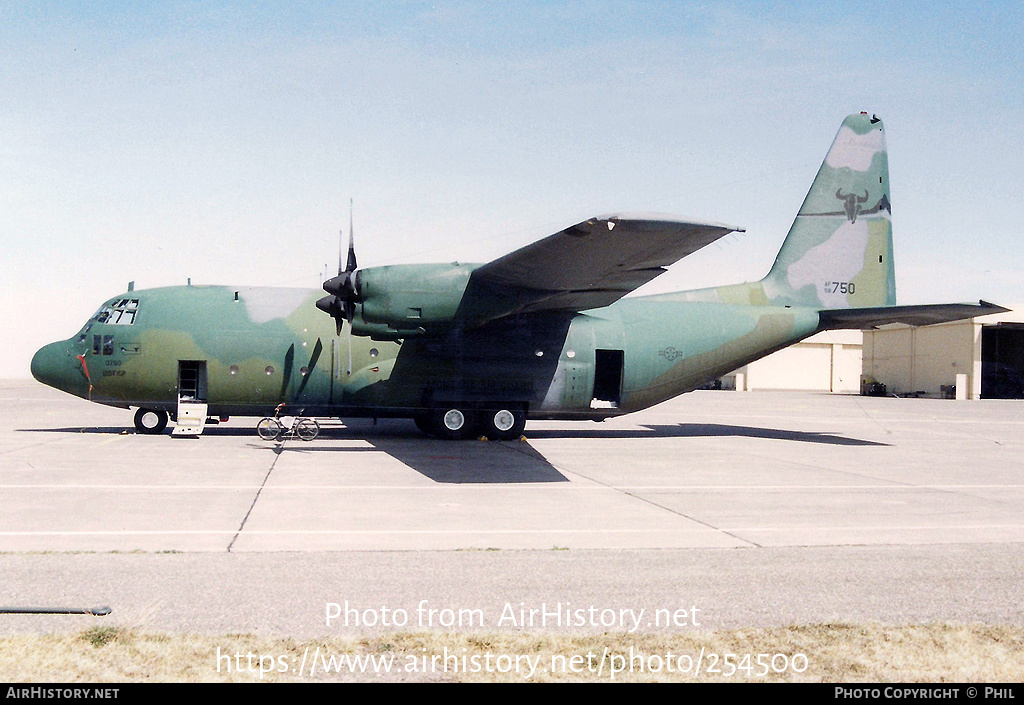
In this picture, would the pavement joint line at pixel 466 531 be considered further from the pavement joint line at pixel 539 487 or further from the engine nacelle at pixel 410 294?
the engine nacelle at pixel 410 294

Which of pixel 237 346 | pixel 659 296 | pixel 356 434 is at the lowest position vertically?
pixel 356 434

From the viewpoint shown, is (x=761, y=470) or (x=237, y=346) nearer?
(x=761, y=470)

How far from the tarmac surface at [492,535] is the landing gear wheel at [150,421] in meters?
1.87

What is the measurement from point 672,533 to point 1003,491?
741cm

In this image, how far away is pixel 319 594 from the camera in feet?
22.5

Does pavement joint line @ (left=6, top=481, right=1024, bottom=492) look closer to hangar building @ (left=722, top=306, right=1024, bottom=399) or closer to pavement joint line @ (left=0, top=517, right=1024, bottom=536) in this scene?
pavement joint line @ (left=0, top=517, right=1024, bottom=536)

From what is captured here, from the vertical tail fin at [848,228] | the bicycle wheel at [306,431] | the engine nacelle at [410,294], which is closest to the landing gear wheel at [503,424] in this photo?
the engine nacelle at [410,294]

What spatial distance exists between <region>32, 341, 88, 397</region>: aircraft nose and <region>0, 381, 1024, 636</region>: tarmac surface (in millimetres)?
2494

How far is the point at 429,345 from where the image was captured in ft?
67.9

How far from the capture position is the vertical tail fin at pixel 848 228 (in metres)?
24.0

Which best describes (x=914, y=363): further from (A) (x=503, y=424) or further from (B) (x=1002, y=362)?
(A) (x=503, y=424)

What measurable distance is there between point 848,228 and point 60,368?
21922 mm
